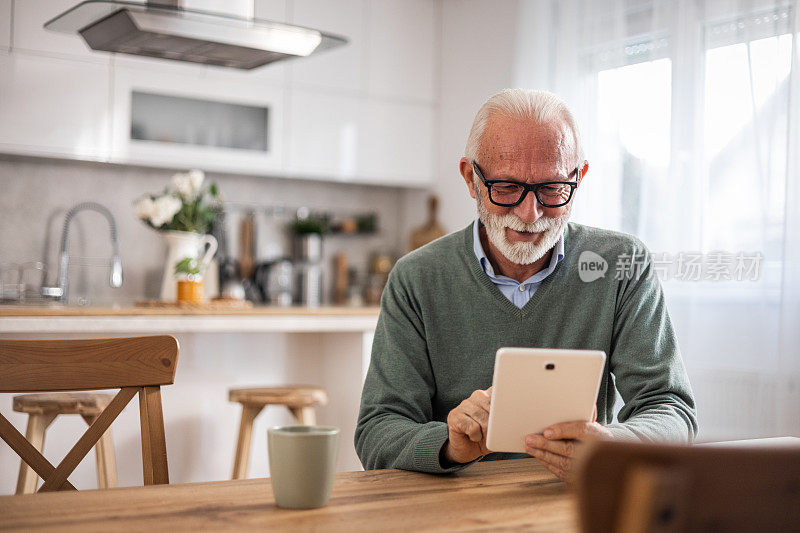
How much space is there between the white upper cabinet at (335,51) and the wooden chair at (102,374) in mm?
3010

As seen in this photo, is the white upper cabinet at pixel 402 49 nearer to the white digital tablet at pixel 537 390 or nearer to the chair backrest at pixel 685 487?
the white digital tablet at pixel 537 390

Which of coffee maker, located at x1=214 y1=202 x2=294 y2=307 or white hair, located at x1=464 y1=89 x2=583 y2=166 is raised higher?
white hair, located at x1=464 y1=89 x2=583 y2=166

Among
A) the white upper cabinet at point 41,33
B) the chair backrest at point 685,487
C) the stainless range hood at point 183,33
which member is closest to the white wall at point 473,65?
the stainless range hood at point 183,33

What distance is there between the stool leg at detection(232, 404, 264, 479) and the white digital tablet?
2208 mm

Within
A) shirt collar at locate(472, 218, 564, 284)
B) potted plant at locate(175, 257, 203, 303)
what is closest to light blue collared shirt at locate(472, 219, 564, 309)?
shirt collar at locate(472, 218, 564, 284)

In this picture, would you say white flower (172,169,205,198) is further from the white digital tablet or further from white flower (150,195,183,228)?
the white digital tablet

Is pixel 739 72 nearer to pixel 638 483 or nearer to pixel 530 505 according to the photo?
pixel 530 505

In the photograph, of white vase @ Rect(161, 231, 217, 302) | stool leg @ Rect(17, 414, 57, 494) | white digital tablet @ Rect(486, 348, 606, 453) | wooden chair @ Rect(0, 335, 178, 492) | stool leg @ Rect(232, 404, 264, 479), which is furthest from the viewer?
white vase @ Rect(161, 231, 217, 302)

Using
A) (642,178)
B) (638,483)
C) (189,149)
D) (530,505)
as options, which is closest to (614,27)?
(642,178)

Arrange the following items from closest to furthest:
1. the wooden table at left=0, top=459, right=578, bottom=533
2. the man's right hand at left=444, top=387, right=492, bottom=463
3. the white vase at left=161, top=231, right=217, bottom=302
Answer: the wooden table at left=0, top=459, right=578, bottom=533
the man's right hand at left=444, top=387, right=492, bottom=463
the white vase at left=161, top=231, right=217, bottom=302

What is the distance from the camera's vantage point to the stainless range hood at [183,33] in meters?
2.87

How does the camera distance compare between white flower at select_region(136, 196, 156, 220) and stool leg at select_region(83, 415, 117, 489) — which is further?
white flower at select_region(136, 196, 156, 220)

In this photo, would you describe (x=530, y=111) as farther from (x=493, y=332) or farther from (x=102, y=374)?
(x=102, y=374)

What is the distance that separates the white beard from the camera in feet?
5.47
